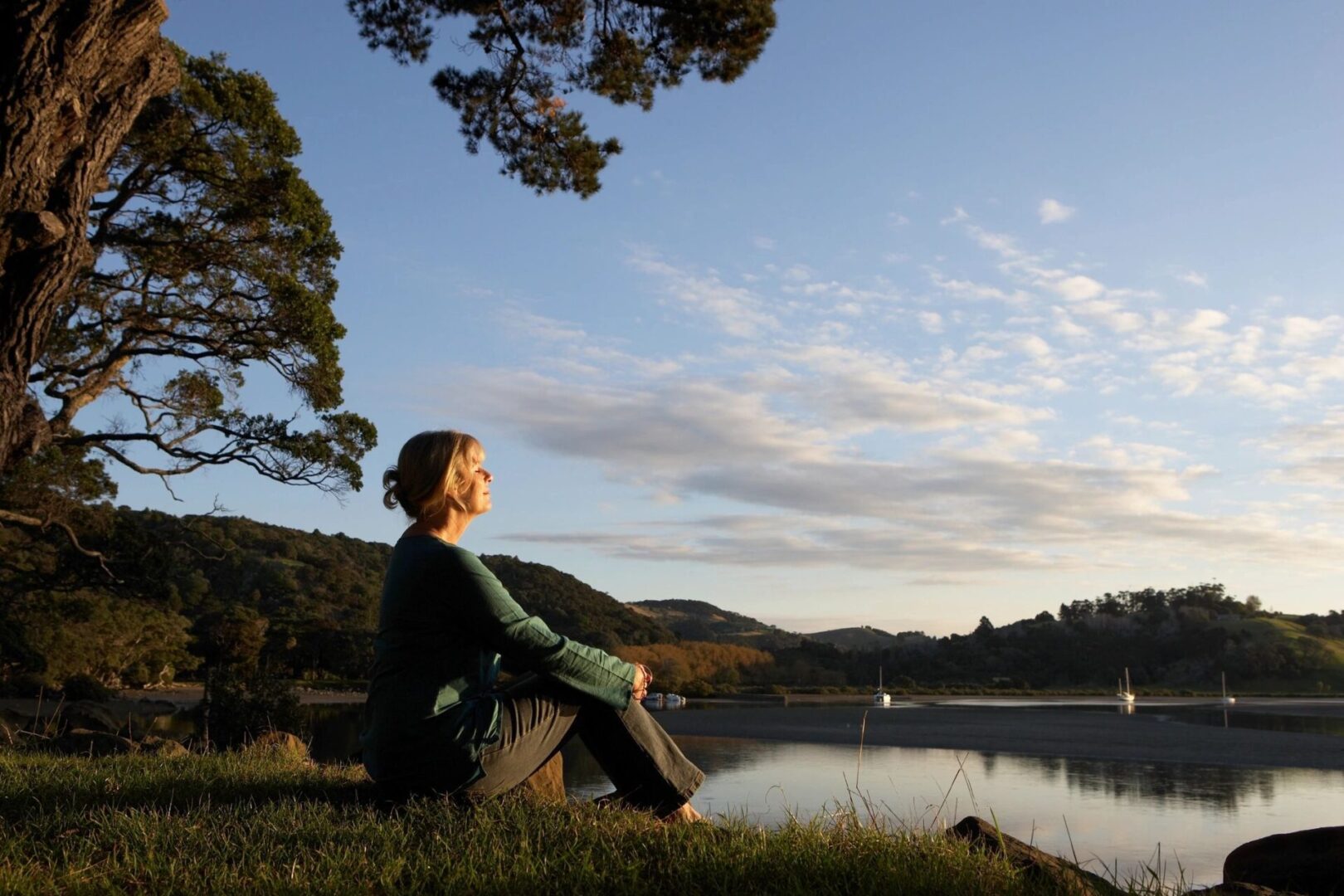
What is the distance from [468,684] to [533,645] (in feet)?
0.89

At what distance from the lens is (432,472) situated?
340cm

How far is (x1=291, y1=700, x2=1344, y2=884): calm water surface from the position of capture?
8.66m

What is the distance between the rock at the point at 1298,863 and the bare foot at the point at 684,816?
187cm

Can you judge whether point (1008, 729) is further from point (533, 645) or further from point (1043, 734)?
point (533, 645)

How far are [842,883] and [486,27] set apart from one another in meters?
7.19

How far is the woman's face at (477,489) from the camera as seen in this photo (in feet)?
11.4

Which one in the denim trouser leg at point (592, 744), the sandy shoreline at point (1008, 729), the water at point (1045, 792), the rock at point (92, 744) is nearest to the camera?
the denim trouser leg at point (592, 744)

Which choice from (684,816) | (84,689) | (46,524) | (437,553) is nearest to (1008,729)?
(46,524)

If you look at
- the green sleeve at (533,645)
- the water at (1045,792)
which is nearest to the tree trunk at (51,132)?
the green sleeve at (533,645)

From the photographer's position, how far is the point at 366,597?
4962cm

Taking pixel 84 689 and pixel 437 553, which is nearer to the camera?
pixel 437 553

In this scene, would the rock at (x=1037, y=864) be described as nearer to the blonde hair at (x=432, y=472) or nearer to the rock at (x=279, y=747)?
the blonde hair at (x=432, y=472)

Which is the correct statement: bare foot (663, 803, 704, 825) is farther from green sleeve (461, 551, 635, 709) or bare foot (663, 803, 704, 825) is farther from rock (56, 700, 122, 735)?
rock (56, 700, 122, 735)

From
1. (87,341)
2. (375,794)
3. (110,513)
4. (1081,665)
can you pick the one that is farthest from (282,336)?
(1081,665)
